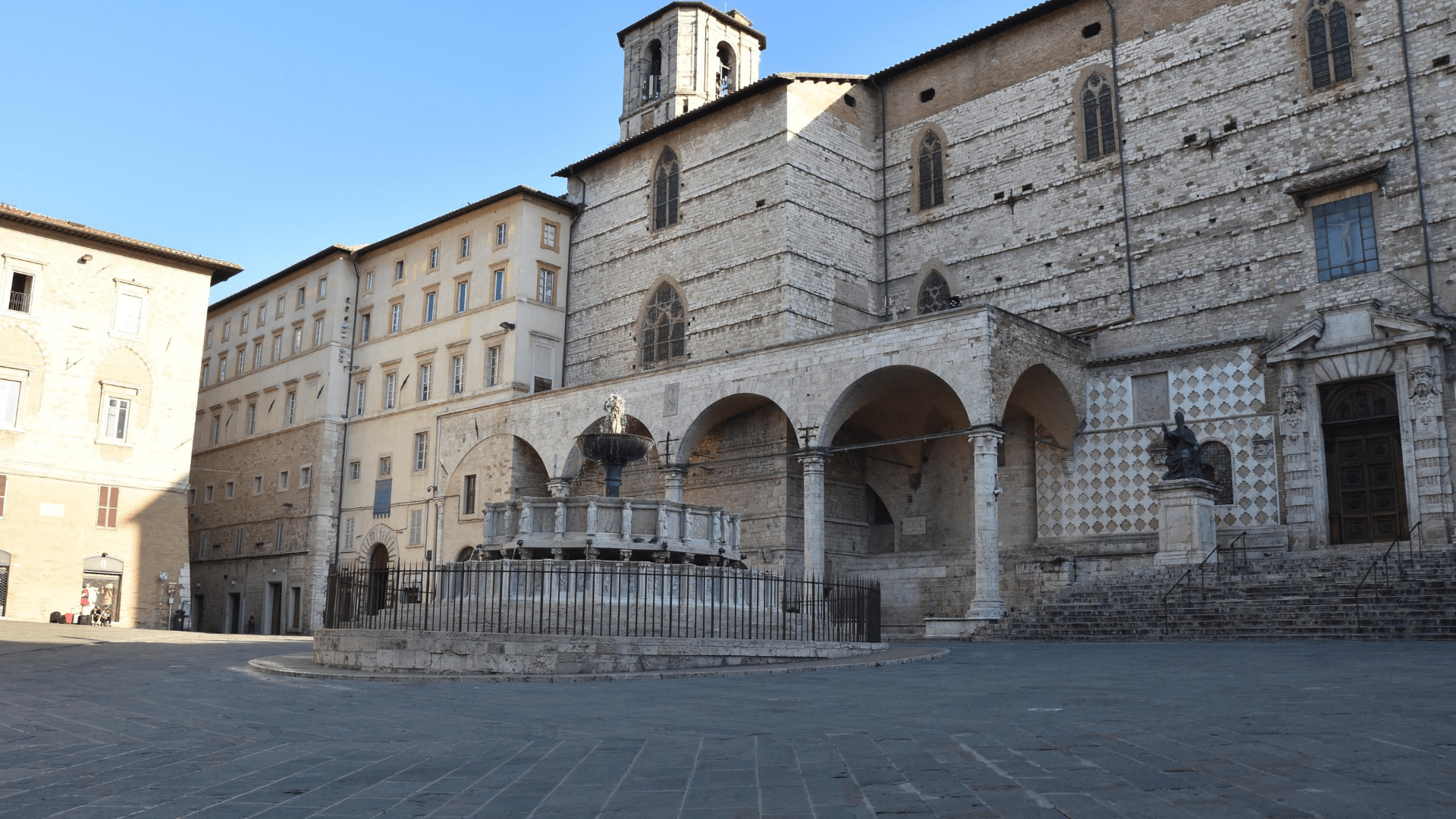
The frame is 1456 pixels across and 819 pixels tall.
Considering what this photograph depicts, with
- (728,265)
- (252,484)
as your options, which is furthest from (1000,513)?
(252,484)

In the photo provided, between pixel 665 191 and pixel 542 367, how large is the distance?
6594 millimetres

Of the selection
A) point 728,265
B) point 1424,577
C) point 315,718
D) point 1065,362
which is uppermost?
point 728,265

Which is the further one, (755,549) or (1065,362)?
(755,549)

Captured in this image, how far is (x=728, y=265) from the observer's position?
3161 cm

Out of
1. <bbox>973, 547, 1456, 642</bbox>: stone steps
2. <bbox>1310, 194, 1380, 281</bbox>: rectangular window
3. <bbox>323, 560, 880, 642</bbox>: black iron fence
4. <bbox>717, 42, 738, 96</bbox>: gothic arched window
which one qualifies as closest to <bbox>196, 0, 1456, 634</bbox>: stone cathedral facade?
<bbox>1310, 194, 1380, 281</bbox>: rectangular window

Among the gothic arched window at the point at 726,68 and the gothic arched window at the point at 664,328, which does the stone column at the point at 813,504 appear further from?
the gothic arched window at the point at 726,68

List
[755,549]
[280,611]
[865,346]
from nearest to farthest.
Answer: [865,346]
[755,549]
[280,611]

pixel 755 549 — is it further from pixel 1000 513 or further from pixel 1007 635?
pixel 1007 635

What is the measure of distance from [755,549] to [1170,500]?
11.1m

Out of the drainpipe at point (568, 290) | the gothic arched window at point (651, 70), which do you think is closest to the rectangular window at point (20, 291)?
the drainpipe at point (568, 290)

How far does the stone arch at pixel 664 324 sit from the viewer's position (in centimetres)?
3288

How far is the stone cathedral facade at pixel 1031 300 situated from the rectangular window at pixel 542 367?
1.59 ft

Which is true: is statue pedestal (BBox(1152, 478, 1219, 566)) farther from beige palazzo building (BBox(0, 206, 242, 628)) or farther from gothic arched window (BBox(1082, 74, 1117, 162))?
beige palazzo building (BBox(0, 206, 242, 628))

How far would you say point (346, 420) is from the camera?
40094 millimetres
